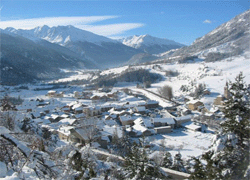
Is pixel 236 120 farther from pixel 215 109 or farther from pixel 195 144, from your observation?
pixel 215 109

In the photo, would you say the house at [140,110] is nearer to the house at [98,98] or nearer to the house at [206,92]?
the house at [98,98]

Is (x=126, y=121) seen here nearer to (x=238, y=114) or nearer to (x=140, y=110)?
(x=140, y=110)

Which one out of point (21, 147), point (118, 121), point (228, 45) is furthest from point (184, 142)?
point (228, 45)

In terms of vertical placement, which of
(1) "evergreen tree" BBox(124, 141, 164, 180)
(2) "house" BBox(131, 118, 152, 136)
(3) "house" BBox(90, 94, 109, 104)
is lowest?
(2) "house" BBox(131, 118, 152, 136)

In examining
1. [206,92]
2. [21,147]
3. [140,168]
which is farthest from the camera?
[206,92]

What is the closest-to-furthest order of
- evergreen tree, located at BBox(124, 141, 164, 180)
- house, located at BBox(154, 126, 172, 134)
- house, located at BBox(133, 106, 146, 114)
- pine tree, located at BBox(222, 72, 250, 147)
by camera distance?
pine tree, located at BBox(222, 72, 250, 147) < evergreen tree, located at BBox(124, 141, 164, 180) < house, located at BBox(154, 126, 172, 134) < house, located at BBox(133, 106, 146, 114)

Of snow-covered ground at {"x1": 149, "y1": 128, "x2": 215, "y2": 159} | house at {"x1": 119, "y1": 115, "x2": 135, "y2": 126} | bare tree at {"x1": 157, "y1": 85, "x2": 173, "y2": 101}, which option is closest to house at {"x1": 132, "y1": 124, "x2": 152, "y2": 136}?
snow-covered ground at {"x1": 149, "y1": 128, "x2": 215, "y2": 159}

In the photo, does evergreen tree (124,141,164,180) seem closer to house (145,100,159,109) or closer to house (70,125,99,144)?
house (70,125,99,144)

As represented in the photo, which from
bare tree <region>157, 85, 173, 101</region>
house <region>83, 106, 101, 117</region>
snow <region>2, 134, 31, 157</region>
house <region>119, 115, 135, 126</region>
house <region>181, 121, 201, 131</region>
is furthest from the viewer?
bare tree <region>157, 85, 173, 101</region>
